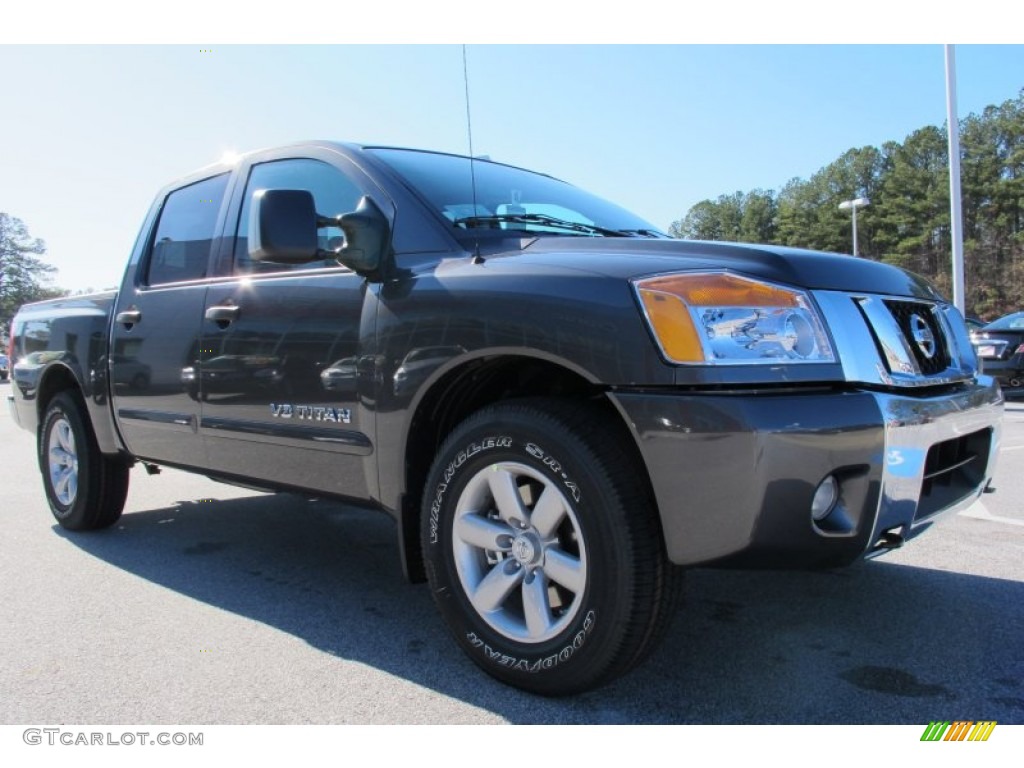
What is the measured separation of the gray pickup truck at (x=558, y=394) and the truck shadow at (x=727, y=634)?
220 millimetres

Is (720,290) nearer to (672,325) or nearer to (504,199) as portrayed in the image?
(672,325)

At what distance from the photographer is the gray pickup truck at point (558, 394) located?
1911 mm

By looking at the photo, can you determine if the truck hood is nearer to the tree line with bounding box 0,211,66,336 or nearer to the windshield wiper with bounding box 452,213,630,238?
the windshield wiper with bounding box 452,213,630,238

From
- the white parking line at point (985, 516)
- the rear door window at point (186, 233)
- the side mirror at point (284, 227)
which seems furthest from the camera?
the white parking line at point (985, 516)

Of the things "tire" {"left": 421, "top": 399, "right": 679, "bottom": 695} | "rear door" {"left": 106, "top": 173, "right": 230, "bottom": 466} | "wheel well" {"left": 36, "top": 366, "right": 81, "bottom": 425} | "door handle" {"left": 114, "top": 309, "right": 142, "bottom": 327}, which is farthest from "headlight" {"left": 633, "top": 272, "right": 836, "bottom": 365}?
"wheel well" {"left": 36, "top": 366, "right": 81, "bottom": 425}

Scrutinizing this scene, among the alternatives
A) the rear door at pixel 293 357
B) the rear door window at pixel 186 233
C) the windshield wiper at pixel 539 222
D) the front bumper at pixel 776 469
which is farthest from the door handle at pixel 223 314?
the front bumper at pixel 776 469

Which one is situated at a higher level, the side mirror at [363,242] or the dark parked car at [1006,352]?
the side mirror at [363,242]

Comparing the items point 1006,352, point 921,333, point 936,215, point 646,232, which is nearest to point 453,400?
point 646,232

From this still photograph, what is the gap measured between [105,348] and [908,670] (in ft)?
12.4

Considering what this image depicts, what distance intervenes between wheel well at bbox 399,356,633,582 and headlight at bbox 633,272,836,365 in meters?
0.43

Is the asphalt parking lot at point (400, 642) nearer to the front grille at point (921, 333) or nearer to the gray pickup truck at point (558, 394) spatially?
the gray pickup truck at point (558, 394)

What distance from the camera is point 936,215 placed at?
5300 centimetres

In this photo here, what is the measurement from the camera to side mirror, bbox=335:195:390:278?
254 centimetres

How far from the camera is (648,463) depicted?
1.95m
